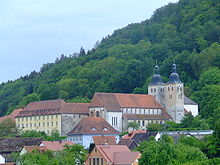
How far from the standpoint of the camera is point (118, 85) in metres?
166

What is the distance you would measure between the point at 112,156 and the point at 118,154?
4.39ft

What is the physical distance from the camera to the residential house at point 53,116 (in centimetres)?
13700

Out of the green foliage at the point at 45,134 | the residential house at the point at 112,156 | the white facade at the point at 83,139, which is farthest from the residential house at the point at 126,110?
the residential house at the point at 112,156

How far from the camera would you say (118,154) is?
9219 centimetres

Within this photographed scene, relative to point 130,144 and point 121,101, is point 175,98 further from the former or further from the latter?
point 130,144

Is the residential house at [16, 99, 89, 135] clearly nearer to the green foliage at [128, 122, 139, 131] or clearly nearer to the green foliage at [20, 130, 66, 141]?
the green foliage at [20, 130, 66, 141]

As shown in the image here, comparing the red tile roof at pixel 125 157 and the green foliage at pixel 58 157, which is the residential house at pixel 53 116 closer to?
the green foliage at pixel 58 157

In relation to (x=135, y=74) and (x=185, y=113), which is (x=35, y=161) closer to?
(x=185, y=113)

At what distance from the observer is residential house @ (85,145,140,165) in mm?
89750

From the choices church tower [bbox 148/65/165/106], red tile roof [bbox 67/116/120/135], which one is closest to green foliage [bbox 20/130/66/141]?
red tile roof [bbox 67/116/120/135]

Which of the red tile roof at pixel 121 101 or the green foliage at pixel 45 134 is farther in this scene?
the red tile roof at pixel 121 101

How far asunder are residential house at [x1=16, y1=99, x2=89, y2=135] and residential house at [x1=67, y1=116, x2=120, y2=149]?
10.1 metres

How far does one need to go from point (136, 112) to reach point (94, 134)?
1820 cm

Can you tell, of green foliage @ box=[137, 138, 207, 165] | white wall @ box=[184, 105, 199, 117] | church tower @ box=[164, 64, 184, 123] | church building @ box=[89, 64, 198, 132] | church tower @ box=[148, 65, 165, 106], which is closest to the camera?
green foliage @ box=[137, 138, 207, 165]
